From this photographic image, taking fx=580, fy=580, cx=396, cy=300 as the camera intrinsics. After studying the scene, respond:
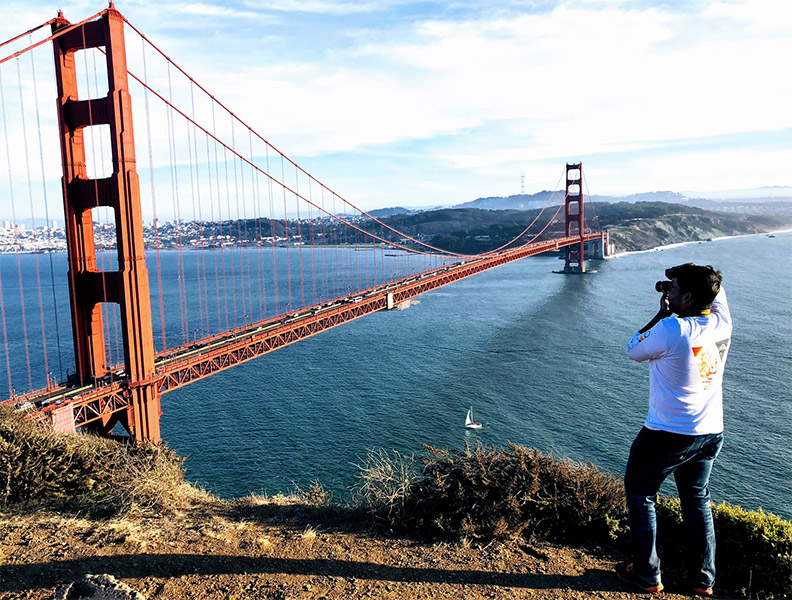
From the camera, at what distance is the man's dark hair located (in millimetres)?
3059

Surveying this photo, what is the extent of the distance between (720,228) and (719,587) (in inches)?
4879

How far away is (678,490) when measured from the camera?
10.5 feet

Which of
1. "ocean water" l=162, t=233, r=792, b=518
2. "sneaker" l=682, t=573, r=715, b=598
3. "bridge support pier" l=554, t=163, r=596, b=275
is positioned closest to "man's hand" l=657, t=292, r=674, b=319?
"sneaker" l=682, t=573, r=715, b=598

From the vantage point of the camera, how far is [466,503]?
4.58 metres

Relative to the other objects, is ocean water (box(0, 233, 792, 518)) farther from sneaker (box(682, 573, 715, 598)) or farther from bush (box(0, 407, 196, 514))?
sneaker (box(682, 573, 715, 598))

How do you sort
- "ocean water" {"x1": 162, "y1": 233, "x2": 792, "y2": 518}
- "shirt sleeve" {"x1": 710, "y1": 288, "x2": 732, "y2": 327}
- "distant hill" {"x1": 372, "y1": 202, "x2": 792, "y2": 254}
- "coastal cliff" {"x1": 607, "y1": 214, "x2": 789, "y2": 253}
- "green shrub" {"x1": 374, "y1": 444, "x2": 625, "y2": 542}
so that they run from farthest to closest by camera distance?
"distant hill" {"x1": 372, "y1": 202, "x2": 792, "y2": 254}
"coastal cliff" {"x1": 607, "y1": 214, "x2": 789, "y2": 253}
"ocean water" {"x1": 162, "y1": 233, "x2": 792, "y2": 518}
"green shrub" {"x1": 374, "y1": 444, "x2": 625, "y2": 542}
"shirt sleeve" {"x1": 710, "y1": 288, "x2": 732, "y2": 327}

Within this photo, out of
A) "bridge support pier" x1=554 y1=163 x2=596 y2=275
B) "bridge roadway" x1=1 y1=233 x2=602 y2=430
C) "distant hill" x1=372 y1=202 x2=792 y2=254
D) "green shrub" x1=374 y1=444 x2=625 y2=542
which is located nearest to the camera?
"green shrub" x1=374 y1=444 x2=625 y2=542

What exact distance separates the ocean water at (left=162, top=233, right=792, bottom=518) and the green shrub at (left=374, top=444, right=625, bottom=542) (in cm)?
270

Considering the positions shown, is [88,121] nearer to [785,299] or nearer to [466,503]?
[466,503]

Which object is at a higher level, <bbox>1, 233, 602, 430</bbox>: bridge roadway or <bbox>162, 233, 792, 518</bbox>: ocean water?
<bbox>1, 233, 602, 430</bbox>: bridge roadway

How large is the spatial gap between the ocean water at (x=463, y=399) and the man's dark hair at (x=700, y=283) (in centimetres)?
481

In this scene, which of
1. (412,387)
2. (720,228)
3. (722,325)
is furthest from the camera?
(720,228)

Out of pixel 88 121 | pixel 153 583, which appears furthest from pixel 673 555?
pixel 88 121

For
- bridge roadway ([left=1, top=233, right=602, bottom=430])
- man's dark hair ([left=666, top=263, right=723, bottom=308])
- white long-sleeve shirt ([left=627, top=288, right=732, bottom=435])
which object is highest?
man's dark hair ([left=666, top=263, right=723, bottom=308])
